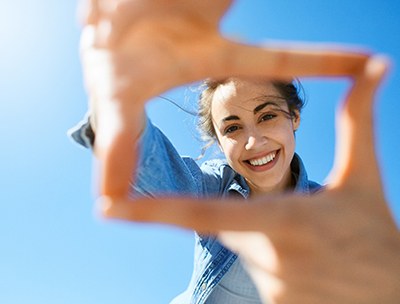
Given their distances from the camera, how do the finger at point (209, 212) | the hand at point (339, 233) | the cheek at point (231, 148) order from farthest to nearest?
the cheek at point (231, 148) → the hand at point (339, 233) → the finger at point (209, 212)

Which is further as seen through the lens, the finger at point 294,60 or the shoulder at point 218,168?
the shoulder at point 218,168

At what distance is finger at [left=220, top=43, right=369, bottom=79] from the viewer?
903mm

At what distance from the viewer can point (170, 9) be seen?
0.99 m

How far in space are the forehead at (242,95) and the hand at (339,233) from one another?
5.47 feet

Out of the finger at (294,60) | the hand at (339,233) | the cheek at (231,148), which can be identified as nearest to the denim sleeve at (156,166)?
the cheek at (231,148)

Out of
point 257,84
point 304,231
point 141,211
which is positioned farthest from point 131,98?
point 257,84

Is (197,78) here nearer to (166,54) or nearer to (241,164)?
(166,54)

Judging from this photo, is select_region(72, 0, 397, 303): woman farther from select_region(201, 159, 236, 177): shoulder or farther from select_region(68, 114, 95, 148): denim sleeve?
select_region(201, 159, 236, 177): shoulder

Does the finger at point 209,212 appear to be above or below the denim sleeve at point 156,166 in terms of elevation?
below

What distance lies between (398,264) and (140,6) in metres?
0.66

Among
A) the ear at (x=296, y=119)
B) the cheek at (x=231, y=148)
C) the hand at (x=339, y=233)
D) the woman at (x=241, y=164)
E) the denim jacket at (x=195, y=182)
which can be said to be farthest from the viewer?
the ear at (x=296, y=119)

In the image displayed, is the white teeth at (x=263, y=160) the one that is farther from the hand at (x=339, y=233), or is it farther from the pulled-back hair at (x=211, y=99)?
the hand at (x=339, y=233)

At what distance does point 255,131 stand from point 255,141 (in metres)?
0.06

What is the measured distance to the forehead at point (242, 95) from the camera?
2586 millimetres
